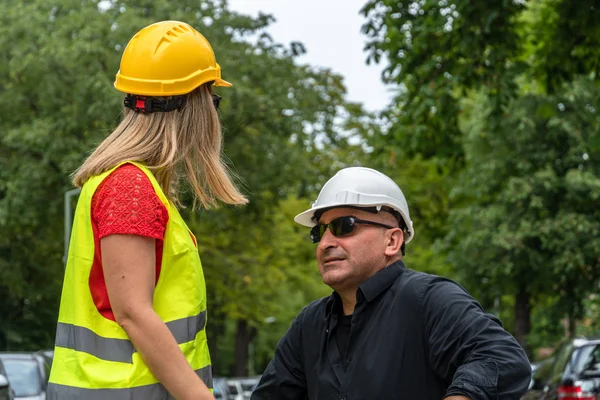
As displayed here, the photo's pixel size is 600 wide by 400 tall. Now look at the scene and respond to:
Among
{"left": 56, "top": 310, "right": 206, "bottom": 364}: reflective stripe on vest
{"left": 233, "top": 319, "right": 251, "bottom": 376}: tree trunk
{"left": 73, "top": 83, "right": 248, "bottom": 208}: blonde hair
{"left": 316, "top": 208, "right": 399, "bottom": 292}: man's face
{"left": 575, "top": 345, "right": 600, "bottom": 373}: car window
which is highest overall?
{"left": 73, "top": 83, "right": 248, "bottom": 208}: blonde hair

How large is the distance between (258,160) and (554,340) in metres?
15.5

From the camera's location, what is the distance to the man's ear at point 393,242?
3715 mm

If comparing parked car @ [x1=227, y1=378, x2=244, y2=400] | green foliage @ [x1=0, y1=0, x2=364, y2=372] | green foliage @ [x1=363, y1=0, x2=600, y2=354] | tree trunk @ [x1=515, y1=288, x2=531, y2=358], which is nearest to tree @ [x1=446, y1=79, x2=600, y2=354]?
green foliage @ [x1=363, y1=0, x2=600, y2=354]

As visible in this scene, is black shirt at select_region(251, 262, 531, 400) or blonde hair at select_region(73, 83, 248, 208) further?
black shirt at select_region(251, 262, 531, 400)

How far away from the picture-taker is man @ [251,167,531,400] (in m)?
3.37

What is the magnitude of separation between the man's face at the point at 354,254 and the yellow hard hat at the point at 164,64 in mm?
667

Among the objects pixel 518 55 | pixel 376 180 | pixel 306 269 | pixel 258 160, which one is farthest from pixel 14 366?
pixel 306 269

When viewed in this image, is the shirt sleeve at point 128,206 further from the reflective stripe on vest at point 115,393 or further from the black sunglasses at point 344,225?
the black sunglasses at point 344,225

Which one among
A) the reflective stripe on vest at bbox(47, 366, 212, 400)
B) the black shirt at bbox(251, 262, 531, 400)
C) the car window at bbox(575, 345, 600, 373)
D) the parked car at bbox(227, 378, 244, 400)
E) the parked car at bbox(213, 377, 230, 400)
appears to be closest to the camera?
the reflective stripe on vest at bbox(47, 366, 212, 400)

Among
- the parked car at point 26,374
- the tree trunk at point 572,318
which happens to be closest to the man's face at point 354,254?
the parked car at point 26,374

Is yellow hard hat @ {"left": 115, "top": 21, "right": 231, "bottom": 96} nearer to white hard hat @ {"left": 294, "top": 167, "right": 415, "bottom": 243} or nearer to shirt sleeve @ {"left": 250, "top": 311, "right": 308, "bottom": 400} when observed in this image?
white hard hat @ {"left": 294, "top": 167, "right": 415, "bottom": 243}

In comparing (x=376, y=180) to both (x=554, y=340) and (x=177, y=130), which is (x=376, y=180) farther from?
(x=554, y=340)

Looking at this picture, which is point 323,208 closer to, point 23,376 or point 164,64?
point 164,64

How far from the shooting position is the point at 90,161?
3240 millimetres
